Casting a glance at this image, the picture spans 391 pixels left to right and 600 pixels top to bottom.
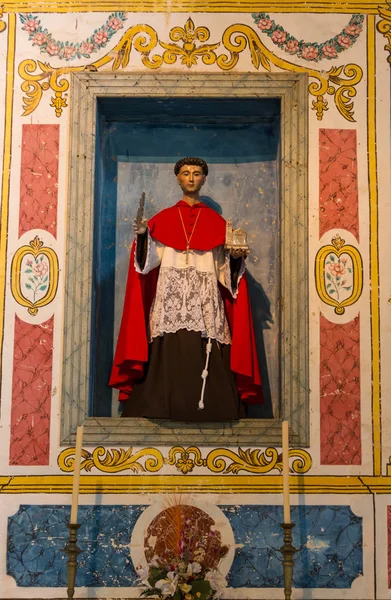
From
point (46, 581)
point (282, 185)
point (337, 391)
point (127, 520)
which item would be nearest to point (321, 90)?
point (282, 185)

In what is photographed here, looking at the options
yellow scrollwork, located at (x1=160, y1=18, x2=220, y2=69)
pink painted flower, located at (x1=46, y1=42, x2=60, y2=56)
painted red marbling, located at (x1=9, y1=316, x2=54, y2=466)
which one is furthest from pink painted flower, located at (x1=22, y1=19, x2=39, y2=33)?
painted red marbling, located at (x1=9, y1=316, x2=54, y2=466)

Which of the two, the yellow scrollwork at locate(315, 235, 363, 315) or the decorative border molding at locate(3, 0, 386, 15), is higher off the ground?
the decorative border molding at locate(3, 0, 386, 15)

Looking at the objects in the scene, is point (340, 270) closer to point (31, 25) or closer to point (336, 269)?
point (336, 269)

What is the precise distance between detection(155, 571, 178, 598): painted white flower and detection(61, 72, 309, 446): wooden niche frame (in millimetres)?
797

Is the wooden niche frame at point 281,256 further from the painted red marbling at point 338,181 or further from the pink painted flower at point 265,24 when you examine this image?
the pink painted flower at point 265,24

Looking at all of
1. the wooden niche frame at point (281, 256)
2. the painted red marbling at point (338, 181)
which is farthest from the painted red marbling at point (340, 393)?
the painted red marbling at point (338, 181)

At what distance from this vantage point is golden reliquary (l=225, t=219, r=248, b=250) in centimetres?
550

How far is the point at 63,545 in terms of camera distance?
5176 millimetres

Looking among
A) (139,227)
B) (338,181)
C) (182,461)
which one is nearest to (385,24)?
(338,181)

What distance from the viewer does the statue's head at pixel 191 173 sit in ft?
18.9

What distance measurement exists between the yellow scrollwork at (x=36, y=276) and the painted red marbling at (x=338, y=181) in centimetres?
135

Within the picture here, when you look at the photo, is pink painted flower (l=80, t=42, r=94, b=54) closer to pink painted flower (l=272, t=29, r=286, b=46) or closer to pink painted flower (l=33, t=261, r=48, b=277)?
pink painted flower (l=272, t=29, r=286, b=46)

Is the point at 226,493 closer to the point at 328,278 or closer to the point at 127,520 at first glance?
the point at 127,520

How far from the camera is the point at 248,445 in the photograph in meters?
5.29
